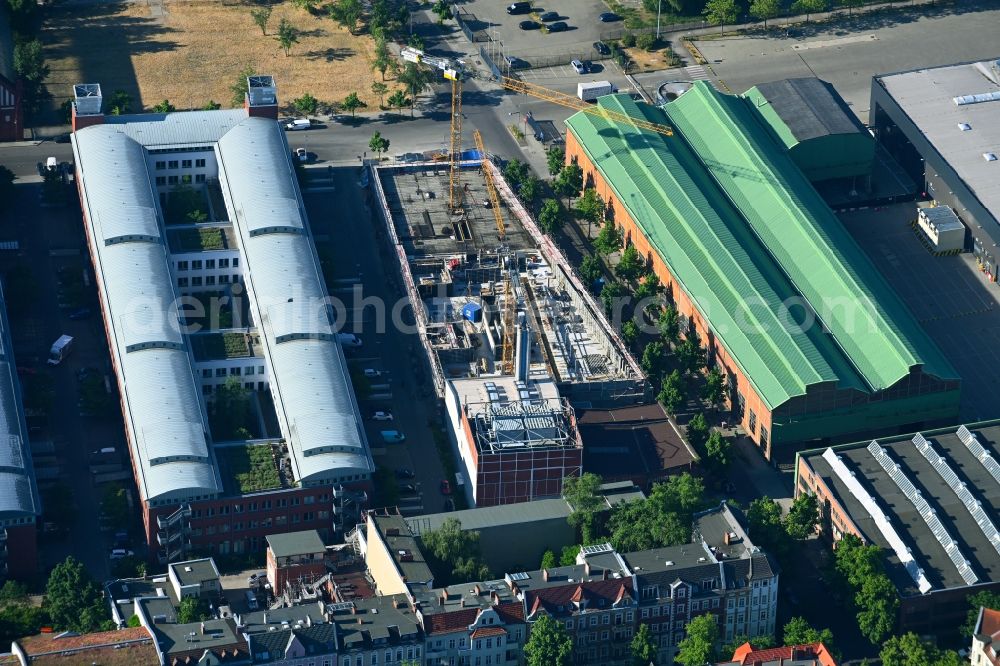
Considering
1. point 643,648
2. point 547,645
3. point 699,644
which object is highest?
point 547,645

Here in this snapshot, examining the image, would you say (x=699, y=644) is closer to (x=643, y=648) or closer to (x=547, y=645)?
(x=643, y=648)

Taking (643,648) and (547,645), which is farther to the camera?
(643,648)

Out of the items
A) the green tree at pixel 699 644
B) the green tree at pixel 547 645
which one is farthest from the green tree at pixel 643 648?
the green tree at pixel 547 645

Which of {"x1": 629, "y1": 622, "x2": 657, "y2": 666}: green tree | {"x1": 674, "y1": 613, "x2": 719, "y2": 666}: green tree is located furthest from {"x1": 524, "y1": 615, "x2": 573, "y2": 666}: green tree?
{"x1": 674, "y1": 613, "x2": 719, "y2": 666}: green tree

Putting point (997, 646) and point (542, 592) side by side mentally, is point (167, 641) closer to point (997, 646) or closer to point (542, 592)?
point (542, 592)

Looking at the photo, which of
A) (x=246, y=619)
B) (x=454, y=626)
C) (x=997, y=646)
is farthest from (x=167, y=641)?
(x=997, y=646)

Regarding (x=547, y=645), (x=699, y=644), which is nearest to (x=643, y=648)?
(x=699, y=644)

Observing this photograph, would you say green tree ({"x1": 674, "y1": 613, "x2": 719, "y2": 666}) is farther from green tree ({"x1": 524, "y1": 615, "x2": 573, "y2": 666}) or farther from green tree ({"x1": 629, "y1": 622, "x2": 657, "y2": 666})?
green tree ({"x1": 524, "y1": 615, "x2": 573, "y2": 666})

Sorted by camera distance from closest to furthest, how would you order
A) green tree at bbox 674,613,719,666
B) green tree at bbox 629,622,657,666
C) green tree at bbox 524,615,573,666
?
green tree at bbox 524,615,573,666 → green tree at bbox 674,613,719,666 → green tree at bbox 629,622,657,666
